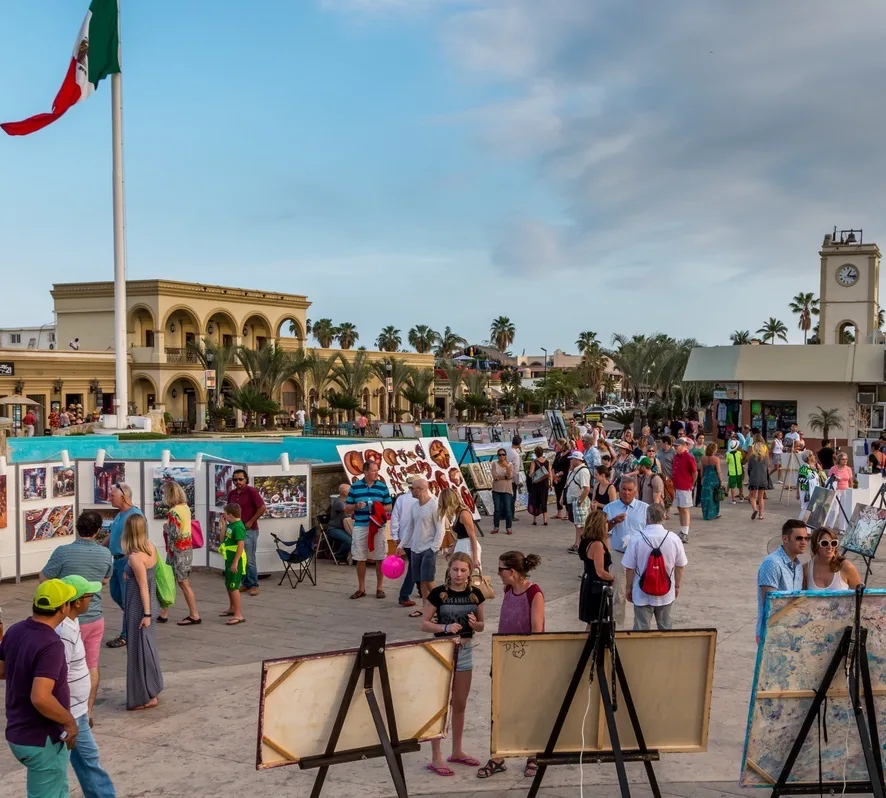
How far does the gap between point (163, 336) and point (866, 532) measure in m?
43.1

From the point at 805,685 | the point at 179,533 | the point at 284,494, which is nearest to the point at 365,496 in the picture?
the point at 284,494

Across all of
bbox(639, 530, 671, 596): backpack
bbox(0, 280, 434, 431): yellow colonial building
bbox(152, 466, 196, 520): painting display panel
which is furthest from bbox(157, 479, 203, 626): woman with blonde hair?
Answer: bbox(0, 280, 434, 431): yellow colonial building

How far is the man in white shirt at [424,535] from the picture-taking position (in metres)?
10.1

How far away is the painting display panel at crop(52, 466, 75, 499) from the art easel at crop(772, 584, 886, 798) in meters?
11.0

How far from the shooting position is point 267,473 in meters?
13.1

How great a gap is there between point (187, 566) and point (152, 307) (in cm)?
4180

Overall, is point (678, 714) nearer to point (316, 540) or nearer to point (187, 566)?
point (187, 566)

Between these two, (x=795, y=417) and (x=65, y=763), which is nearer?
(x=65, y=763)

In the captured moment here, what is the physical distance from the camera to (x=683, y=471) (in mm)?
15641

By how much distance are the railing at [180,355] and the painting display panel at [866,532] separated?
4268 centimetres

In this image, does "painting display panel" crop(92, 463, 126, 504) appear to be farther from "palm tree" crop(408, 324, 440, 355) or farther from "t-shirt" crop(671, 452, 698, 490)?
"palm tree" crop(408, 324, 440, 355)

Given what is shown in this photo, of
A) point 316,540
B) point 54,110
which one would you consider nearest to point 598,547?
point 316,540

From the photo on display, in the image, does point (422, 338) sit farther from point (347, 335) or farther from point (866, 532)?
point (866, 532)

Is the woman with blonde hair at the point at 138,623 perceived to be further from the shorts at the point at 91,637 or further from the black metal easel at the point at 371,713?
the black metal easel at the point at 371,713
